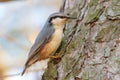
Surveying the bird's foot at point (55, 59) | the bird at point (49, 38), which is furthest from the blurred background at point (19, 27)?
the bird's foot at point (55, 59)

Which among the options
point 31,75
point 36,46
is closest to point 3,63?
point 31,75

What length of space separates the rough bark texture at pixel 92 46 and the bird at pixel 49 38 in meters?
0.11

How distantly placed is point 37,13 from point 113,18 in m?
1.67

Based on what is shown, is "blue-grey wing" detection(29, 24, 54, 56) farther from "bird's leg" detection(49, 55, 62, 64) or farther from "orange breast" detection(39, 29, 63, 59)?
"bird's leg" detection(49, 55, 62, 64)

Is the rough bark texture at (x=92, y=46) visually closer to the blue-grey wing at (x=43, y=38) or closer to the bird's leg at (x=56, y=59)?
the bird's leg at (x=56, y=59)

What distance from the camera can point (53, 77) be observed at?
125 cm

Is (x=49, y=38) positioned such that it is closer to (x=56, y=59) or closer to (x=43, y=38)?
(x=43, y=38)

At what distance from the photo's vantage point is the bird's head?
1.39m

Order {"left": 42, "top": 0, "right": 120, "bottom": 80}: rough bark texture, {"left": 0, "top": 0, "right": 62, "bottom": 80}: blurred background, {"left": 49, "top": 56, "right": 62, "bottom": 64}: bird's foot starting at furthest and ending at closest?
1. {"left": 0, "top": 0, "right": 62, "bottom": 80}: blurred background
2. {"left": 49, "top": 56, "right": 62, "bottom": 64}: bird's foot
3. {"left": 42, "top": 0, "right": 120, "bottom": 80}: rough bark texture

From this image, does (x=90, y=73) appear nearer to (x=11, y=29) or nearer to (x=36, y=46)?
(x=36, y=46)

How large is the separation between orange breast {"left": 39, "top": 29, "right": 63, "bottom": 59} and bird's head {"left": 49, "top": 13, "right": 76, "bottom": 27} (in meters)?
0.03

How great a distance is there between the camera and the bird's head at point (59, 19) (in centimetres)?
139

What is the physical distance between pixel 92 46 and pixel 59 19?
0.29 meters

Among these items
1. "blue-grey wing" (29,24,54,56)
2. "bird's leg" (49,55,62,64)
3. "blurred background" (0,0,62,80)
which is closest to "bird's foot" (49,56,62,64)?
"bird's leg" (49,55,62,64)
